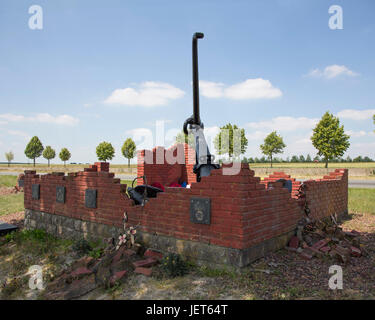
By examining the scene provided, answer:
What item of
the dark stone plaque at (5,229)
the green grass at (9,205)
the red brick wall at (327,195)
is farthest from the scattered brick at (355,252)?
the green grass at (9,205)

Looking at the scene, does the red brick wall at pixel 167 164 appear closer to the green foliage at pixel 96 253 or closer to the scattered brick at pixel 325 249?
the green foliage at pixel 96 253

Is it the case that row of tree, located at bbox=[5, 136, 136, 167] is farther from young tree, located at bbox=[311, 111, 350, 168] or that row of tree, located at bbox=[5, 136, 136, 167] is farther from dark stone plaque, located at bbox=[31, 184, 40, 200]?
dark stone plaque, located at bbox=[31, 184, 40, 200]

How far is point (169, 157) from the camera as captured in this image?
10.5 m

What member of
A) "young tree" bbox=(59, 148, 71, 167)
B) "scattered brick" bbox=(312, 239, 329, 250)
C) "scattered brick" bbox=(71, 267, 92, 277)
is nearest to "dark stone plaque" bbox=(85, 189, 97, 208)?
"scattered brick" bbox=(71, 267, 92, 277)

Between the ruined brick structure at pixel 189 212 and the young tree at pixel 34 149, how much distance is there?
276 feet

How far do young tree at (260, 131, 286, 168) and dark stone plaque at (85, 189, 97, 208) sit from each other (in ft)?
203

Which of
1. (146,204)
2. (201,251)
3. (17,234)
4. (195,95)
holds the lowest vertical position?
(17,234)

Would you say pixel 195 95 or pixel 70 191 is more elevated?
pixel 195 95

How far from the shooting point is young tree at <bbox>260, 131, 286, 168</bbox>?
63906 mm

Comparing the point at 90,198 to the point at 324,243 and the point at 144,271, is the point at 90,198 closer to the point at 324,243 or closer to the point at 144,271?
the point at 144,271

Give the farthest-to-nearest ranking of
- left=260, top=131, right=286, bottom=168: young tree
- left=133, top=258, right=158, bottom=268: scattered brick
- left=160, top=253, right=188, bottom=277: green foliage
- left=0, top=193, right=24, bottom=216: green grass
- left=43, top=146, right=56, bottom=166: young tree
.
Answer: left=43, top=146, right=56, bottom=166: young tree
left=260, top=131, right=286, bottom=168: young tree
left=0, top=193, right=24, bottom=216: green grass
left=133, top=258, right=158, bottom=268: scattered brick
left=160, top=253, right=188, bottom=277: green foliage

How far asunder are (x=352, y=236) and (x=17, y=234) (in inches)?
331
